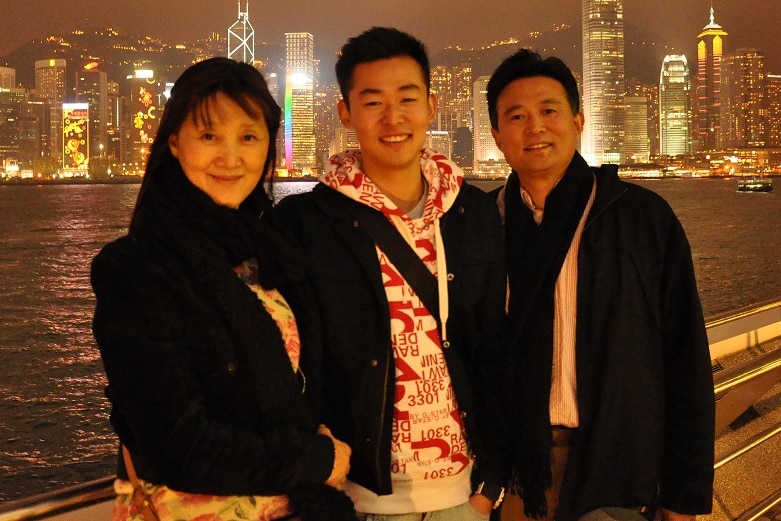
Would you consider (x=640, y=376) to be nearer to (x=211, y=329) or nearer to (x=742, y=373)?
(x=742, y=373)

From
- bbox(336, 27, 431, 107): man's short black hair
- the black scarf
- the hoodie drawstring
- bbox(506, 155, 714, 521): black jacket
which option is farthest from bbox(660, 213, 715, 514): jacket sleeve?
bbox(336, 27, 431, 107): man's short black hair

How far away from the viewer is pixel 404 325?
170cm

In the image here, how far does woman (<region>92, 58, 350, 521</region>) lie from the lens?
1.25 m

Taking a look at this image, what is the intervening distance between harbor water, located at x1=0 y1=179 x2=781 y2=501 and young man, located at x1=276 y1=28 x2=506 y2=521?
4937 millimetres

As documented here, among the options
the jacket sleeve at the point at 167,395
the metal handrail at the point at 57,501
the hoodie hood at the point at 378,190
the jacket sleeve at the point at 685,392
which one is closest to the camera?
the jacket sleeve at the point at 167,395

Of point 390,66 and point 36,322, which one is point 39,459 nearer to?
point 36,322

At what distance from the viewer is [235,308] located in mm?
1353

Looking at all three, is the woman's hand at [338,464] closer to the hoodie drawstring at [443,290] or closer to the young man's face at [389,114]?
the hoodie drawstring at [443,290]

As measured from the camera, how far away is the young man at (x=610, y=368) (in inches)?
74.7

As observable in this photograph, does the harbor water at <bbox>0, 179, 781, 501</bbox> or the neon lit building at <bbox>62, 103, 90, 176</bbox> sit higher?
the neon lit building at <bbox>62, 103, 90, 176</bbox>

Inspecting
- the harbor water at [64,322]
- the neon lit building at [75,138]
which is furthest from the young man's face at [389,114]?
the neon lit building at [75,138]

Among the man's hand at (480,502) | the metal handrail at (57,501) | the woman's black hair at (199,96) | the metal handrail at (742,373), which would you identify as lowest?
the man's hand at (480,502)

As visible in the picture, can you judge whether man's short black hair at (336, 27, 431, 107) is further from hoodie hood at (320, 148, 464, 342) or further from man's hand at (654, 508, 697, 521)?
man's hand at (654, 508, 697, 521)

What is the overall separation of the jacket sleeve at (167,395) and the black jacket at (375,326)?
1.16 feet
